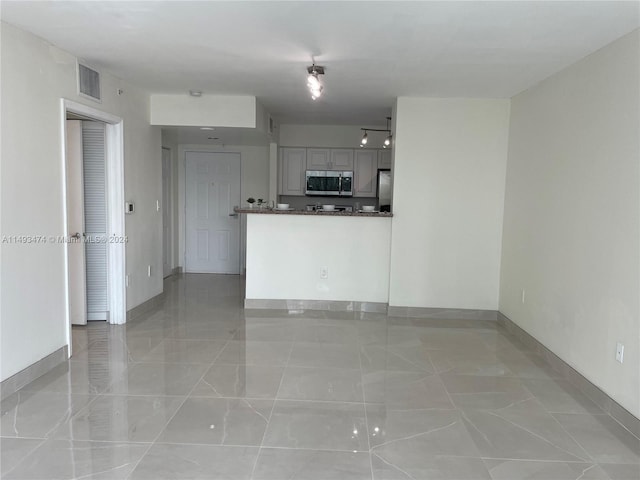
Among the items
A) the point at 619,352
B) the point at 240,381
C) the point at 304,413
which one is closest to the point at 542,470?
the point at 619,352

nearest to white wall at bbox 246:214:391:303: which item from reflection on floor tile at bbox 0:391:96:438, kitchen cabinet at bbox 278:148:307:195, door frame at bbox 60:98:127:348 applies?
door frame at bbox 60:98:127:348

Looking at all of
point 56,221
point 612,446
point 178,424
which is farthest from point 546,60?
point 56,221

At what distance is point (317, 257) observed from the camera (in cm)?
518

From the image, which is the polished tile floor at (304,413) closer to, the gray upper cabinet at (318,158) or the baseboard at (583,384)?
the baseboard at (583,384)

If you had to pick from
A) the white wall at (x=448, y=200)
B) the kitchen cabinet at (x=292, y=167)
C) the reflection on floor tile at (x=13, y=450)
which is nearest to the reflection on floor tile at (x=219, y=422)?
the reflection on floor tile at (x=13, y=450)

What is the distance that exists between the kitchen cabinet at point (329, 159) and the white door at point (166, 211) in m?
2.22

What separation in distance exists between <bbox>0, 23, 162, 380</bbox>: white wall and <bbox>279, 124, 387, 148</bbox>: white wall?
3586mm

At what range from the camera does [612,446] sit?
7.95 ft

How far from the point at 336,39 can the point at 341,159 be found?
415 centimetres

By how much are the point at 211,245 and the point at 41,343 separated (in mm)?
4189

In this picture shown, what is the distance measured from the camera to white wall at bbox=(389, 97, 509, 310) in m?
4.82

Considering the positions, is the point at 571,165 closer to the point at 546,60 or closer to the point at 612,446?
the point at 546,60

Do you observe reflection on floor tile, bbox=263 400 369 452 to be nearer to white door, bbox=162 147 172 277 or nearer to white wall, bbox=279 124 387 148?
white door, bbox=162 147 172 277

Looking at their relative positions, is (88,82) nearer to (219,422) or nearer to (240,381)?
(240,381)
